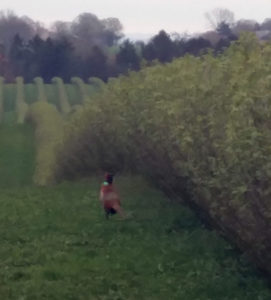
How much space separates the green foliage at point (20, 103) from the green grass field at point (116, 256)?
108 ft

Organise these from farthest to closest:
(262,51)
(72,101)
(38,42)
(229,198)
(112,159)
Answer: (38,42), (72,101), (112,159), (262,51), (229,198)

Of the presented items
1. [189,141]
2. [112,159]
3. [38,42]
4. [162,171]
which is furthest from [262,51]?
[38,42]

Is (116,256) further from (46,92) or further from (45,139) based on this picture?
(46,92)

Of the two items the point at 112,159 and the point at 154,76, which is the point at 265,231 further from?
the point at 112,159

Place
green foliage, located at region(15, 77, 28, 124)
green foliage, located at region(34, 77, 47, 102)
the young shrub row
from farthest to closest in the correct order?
green foliage, located at region(34, 77, 47, 102) < the young shrub row < green foliage, located at region(15, 77, 28, 124)

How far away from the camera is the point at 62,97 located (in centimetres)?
6041

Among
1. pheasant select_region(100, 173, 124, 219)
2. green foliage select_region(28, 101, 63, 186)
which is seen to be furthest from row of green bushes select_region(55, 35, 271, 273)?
green foliage select_region(28, 101, 63, 186)

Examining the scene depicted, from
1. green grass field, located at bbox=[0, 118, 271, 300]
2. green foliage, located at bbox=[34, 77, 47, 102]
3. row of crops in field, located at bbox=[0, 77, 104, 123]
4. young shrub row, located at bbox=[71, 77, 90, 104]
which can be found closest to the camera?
green grass field, located at bbox=[0, 118, 271, 300]

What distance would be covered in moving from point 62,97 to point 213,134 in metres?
50.7

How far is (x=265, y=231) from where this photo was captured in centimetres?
824

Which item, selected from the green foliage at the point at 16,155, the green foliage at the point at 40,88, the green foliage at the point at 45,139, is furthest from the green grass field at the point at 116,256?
the green foliage at the point at 40,88

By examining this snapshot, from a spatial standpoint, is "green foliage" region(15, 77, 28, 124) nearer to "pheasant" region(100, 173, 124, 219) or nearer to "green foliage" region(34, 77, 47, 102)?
"green foliage" region(34, 77, 47, 102)

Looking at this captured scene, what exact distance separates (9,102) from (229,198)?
5382 centimetres

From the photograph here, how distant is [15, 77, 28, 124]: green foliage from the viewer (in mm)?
49662
